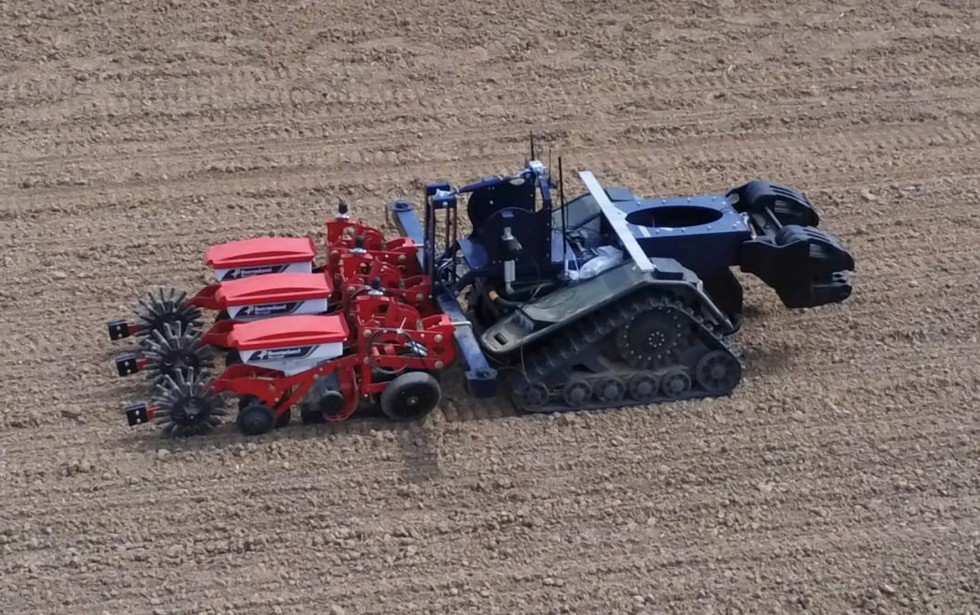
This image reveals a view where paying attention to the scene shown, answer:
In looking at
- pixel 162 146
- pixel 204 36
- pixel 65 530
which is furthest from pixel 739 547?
pixel 204 36

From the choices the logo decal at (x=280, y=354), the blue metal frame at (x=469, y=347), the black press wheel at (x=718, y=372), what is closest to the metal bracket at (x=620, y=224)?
the black press wheel at (x=718, y=372)

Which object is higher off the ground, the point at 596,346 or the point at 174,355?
the point at 174,355

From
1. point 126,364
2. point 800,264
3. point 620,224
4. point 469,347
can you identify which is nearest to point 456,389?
point 469,347

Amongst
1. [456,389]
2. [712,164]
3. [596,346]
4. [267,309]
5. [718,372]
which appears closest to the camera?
[596,346]

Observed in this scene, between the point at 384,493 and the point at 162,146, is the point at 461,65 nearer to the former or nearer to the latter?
the point at 162,146

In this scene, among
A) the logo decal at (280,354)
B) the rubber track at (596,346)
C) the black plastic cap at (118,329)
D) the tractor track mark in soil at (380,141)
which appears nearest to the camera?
the logo decal at (280,354)

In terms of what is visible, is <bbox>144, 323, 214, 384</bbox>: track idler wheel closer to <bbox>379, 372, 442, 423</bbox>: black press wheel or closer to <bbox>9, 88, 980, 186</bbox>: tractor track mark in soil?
<bbox>379, 372, 442, 423</bbox>: black press wheel

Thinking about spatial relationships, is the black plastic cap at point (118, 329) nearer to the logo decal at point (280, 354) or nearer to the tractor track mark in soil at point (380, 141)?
the logo decal at point (280, 354)

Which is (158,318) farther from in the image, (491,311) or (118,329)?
(491,311)
